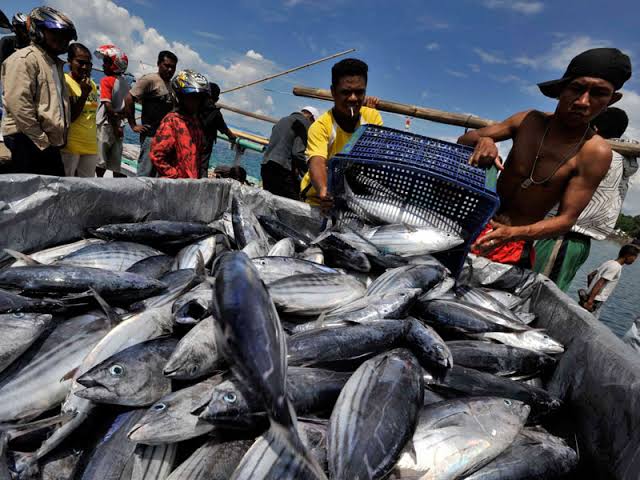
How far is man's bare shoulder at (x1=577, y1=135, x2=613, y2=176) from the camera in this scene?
91.8 inches

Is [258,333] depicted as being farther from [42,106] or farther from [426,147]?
[42,106]

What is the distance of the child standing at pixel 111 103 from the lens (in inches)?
194

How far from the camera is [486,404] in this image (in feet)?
4.43

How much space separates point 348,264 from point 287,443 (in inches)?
52.0

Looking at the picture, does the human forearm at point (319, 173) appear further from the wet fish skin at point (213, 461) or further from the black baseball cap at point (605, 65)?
the wet fish skin at point (213, 461)

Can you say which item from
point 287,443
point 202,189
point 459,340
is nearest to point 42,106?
point 202,189

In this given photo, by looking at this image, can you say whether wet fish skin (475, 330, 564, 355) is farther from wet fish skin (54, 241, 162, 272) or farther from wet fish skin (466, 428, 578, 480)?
wet fish skin (54, 241, 162, 272)

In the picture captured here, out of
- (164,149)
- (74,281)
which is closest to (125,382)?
(74,281)

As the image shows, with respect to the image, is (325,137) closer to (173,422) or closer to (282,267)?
(282,267)

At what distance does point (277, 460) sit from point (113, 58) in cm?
559

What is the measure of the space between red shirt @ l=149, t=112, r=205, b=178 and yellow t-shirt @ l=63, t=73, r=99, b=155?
1276 mm

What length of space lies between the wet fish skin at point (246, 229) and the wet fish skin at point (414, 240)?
2.62 ft

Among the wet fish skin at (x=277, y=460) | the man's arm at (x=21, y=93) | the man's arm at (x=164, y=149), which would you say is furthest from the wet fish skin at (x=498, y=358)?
the man's arm at (x=21, y=93)

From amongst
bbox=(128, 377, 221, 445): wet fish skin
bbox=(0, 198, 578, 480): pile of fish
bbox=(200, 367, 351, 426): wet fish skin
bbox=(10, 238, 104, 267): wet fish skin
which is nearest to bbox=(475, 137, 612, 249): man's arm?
bbox=(0, 198, 578, 480): pile of fish
